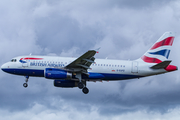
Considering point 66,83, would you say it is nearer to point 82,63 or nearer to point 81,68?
point 81,68

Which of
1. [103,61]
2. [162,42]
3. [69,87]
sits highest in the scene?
[162,42]

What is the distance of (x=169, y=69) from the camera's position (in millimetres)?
51312

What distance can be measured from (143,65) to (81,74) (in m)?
10.0

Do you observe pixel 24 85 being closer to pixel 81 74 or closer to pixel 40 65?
pixel 40 65

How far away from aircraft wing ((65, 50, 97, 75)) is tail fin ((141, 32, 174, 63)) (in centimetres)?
1057

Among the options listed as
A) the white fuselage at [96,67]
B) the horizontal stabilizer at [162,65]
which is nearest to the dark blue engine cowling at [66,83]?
the white fuselage at [96,67]

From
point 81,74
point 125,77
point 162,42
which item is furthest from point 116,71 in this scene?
point 162,42

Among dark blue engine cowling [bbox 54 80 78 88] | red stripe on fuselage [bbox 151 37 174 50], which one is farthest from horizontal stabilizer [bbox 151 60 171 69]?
dark blue engine cowling [bbox 54 80 78 88]

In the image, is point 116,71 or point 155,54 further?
point 155,54

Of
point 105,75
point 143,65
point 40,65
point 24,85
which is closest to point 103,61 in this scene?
point 105,75

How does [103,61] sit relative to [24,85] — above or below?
above

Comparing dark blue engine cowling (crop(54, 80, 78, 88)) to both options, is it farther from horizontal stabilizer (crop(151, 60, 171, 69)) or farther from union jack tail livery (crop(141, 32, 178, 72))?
horizontal stabilizer (crop(151, 60, 171, 69))

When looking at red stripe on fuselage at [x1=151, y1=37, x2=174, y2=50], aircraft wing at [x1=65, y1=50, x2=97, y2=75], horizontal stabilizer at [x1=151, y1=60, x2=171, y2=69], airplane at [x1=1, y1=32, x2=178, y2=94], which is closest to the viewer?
aircraft wing at [x1=65, y1=50, x2=97, y2=75]

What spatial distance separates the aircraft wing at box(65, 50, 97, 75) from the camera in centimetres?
4725
